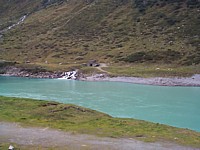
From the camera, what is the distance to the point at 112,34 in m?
153

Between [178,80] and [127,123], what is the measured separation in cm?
6029

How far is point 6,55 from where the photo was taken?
148625 mm

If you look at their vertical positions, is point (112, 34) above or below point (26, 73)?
above

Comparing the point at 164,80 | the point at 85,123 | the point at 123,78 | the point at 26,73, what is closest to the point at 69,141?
the point at 85,123

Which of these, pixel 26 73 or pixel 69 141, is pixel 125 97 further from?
pixel 26 73

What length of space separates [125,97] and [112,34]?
8153cm

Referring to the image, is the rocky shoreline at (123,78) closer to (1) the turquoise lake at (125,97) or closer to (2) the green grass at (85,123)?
(1) the turquoise lake at (125,97)

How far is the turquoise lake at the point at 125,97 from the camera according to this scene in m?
55.2

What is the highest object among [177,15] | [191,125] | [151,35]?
[177,15]

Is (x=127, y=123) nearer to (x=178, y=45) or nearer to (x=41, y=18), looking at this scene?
(x=178, y=45)

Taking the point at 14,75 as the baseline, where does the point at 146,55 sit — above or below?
above

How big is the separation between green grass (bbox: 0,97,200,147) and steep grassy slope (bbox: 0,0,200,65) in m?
75.7

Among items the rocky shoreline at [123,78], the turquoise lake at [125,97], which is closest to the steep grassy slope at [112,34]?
the rocky shoreline at [123,78]

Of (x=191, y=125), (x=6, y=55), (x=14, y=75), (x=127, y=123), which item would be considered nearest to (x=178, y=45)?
(x=14, y=75)
